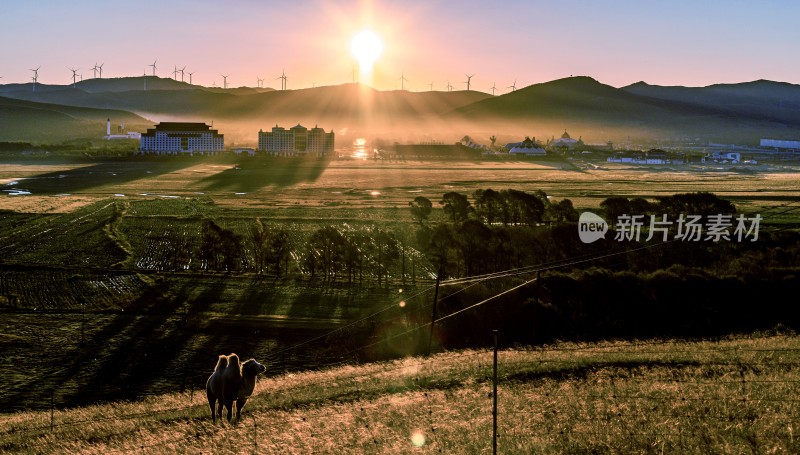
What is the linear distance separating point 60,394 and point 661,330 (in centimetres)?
2215

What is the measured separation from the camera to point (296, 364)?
27969mm

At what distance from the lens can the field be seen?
13867 millimetres

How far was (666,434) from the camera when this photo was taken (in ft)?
42.6

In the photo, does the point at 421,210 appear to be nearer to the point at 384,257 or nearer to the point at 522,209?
the point at 522,209

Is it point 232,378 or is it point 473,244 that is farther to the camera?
point 473,244

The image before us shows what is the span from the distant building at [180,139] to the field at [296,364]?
385 feet

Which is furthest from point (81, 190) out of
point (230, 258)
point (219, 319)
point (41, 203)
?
point (219, 319)

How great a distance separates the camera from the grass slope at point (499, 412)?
13.1 metres

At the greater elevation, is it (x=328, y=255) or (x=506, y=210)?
(x=506, y=210)

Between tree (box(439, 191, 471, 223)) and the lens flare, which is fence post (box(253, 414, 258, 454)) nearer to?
the lens flare

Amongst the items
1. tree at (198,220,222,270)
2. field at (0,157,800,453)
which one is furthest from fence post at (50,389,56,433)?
tree at (198,220,222,270)

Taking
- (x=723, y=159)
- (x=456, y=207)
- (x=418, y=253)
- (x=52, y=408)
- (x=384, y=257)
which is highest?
(x=723, y=159)

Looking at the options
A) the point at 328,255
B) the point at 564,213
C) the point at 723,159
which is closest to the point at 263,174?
the point at 564,213

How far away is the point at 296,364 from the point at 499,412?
14.0m
